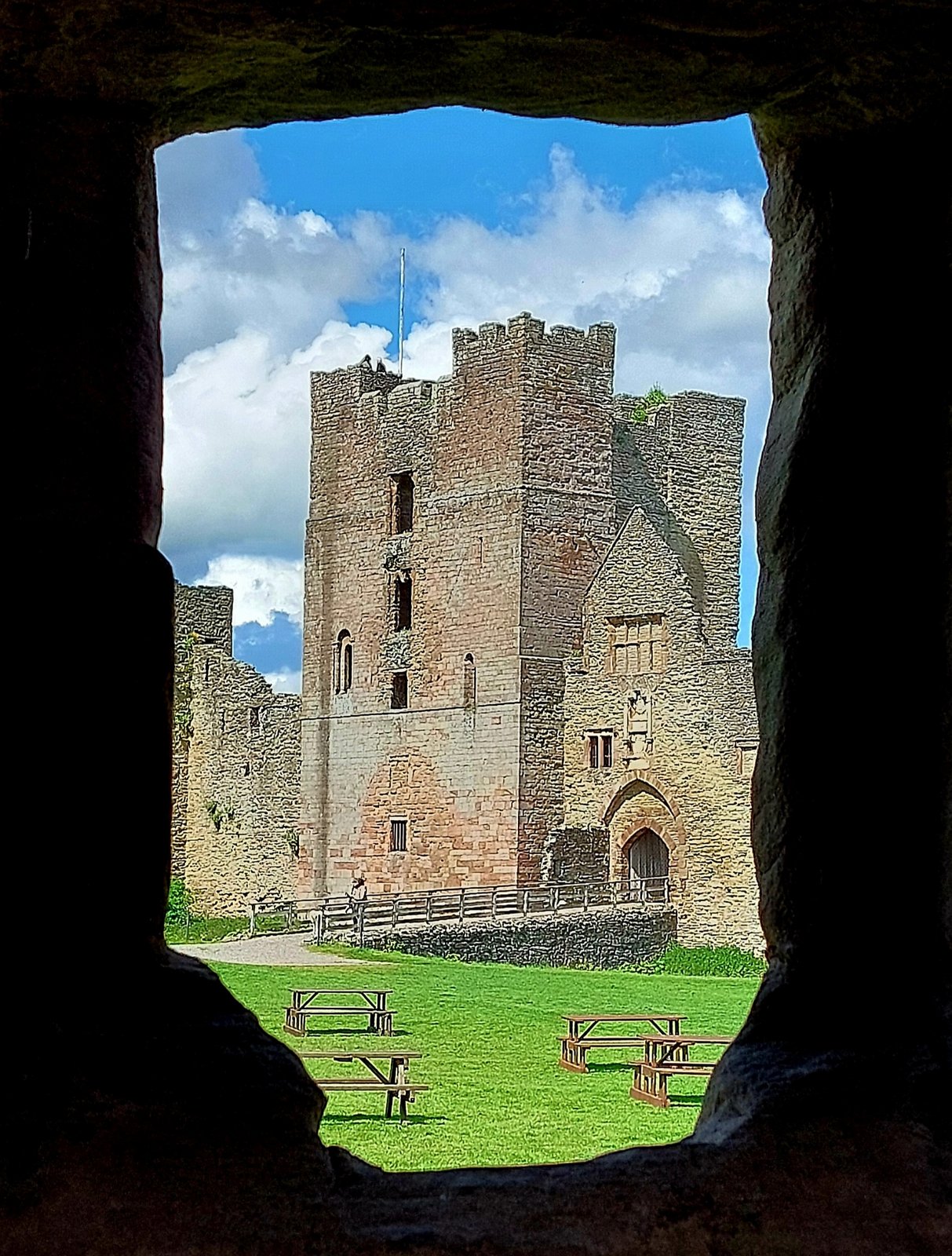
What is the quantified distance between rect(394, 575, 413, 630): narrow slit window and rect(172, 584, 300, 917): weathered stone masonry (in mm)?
3165

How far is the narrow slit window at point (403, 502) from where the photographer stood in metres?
32.1

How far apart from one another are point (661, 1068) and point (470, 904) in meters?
15.5

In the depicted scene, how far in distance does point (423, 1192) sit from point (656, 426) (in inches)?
1182

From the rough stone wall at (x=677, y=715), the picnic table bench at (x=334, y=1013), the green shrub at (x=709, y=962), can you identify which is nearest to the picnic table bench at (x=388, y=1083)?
the picnic table bench at (x=334, y=1013)

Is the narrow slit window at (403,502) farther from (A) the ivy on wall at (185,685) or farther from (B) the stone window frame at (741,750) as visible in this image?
(B) the stone window frame at (741,750)

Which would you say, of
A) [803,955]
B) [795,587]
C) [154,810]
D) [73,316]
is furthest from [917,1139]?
[73,316]

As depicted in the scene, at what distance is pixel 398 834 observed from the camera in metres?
31.1

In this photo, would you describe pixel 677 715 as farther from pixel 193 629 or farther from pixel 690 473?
pixel 193 629

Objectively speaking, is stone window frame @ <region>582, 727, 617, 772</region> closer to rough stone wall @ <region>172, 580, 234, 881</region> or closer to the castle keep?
the castle keep

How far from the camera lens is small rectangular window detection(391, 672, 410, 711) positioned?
31.5 m

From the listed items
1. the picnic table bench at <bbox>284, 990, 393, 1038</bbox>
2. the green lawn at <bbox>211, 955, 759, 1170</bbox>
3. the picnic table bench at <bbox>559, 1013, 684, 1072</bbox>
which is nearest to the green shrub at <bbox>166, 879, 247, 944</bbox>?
the green lawn at <bbox>211, 955, 759, 1170</bbox>

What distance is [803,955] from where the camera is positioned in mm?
2498

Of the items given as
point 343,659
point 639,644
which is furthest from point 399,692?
point 639,644

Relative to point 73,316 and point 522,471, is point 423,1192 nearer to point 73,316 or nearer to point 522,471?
point 73,316
